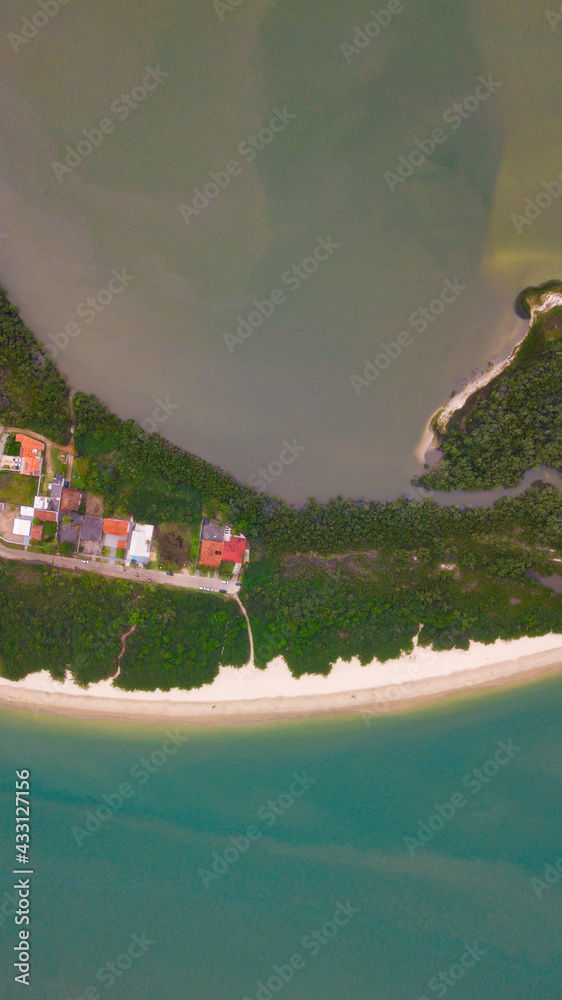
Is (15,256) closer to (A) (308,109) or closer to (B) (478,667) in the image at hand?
(A) (308,109)

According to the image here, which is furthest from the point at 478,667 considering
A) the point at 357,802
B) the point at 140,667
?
the point at 140,667

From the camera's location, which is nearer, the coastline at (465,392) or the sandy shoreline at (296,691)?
the coastline at (465,392)

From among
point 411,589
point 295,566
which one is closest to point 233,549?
point 295,566

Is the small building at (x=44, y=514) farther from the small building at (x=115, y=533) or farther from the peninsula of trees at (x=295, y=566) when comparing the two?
the small building at (x=115, y=533)

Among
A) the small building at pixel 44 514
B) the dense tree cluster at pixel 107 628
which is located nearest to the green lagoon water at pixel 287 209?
the small building at pixel 44 514

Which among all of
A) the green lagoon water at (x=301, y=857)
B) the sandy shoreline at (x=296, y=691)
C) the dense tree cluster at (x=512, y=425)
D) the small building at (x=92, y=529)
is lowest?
the green lagoon water at (x=301, y=857)

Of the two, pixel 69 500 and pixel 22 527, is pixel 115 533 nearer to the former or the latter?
pixel 69 500
